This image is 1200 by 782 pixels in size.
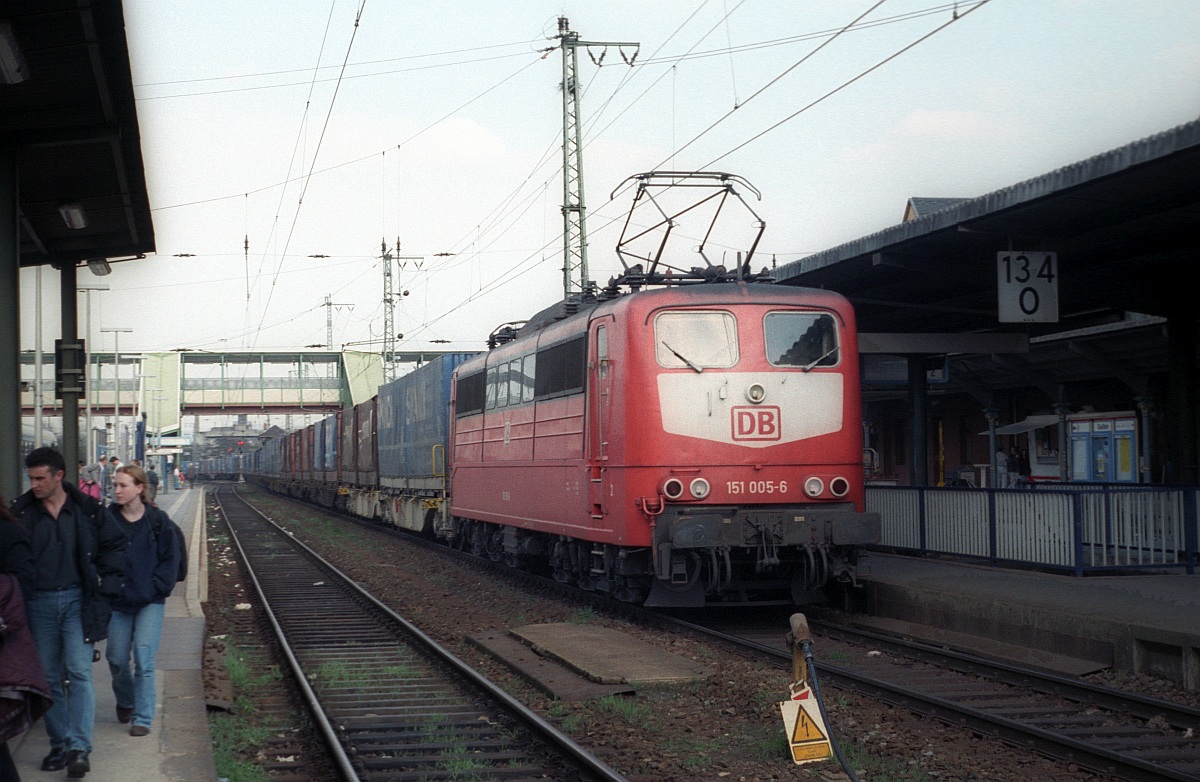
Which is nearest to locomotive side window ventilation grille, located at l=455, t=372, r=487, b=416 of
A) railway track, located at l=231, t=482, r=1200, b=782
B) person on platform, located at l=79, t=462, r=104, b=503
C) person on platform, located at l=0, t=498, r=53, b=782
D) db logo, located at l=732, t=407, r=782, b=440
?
person on platform, located at l=79, t=462, r=104, b=503

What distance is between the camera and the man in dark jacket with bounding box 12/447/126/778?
21.9ft

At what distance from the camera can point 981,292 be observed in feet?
56.7

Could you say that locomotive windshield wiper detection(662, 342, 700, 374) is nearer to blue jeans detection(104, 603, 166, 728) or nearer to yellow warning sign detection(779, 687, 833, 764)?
yellow warning sign detection(779, 687, 833, 764)

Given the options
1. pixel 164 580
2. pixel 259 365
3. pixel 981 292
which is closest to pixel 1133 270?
pixel 981 292

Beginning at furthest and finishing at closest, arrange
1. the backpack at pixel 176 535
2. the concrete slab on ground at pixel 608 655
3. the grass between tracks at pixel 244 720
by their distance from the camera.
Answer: the concrete slab on ground at pixel 608 655 < the backpack at pixel 176 535 < the grass between tracks at pixel 244 720

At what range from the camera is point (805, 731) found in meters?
7.42

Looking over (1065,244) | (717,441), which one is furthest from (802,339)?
(1065,244)

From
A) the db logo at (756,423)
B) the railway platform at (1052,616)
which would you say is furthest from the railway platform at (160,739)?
the railway platform at (1052,616)

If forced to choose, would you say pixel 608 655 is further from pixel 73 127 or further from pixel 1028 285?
pixel 1028 285

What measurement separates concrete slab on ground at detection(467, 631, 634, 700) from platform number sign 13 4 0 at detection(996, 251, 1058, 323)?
625 centimetres

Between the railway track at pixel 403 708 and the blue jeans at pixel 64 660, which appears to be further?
the railway track at pixel 403 708

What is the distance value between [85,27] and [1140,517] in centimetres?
1130

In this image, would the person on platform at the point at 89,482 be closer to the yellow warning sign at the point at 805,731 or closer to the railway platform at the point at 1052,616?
the railway platform at the point at 1052,616

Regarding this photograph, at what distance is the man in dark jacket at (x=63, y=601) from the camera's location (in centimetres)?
668
